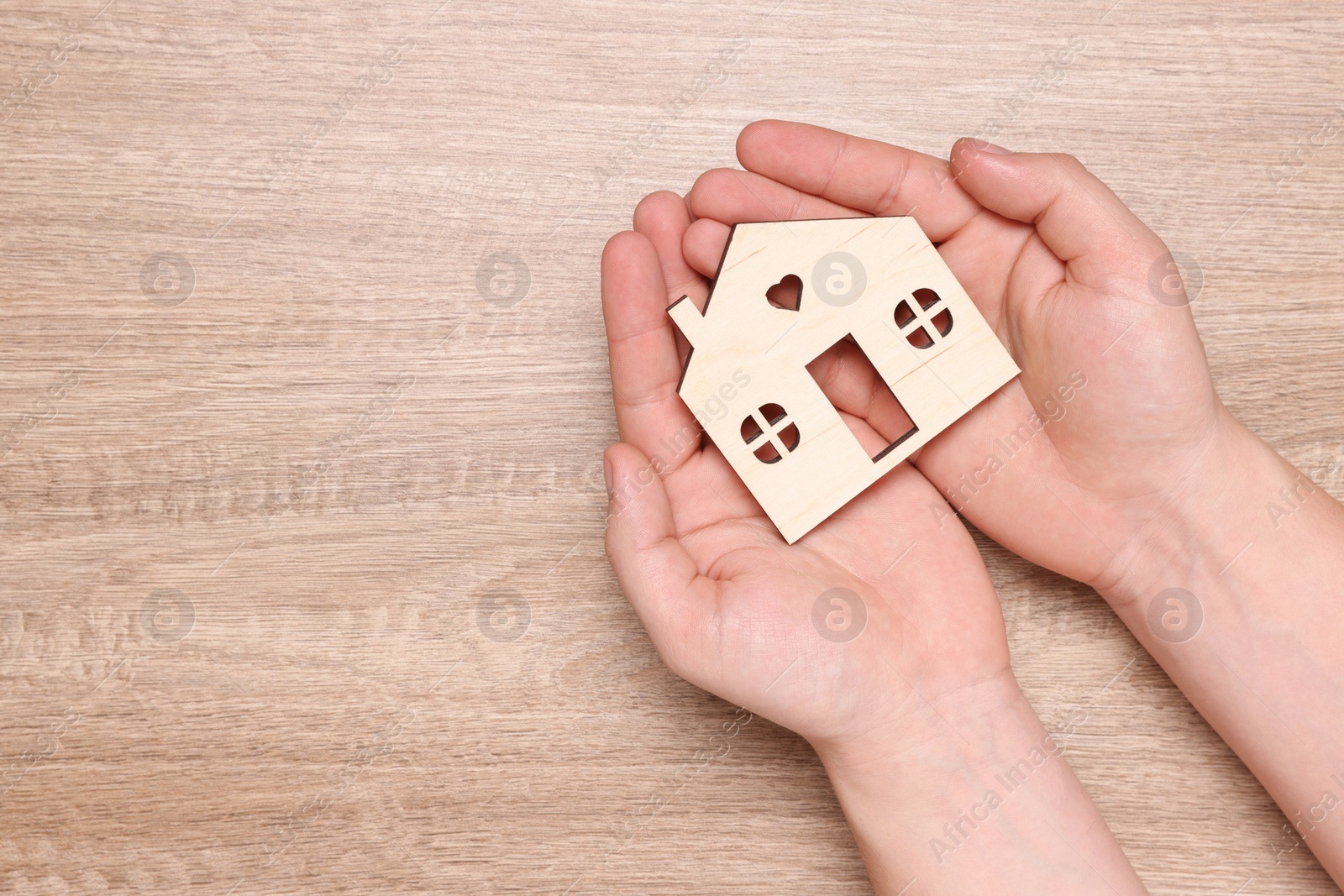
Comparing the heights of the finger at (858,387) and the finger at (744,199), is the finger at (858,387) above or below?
below

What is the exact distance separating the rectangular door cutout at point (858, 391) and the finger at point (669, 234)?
21cm

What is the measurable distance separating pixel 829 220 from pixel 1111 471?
53cm

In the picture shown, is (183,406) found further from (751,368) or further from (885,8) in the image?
(885,8)

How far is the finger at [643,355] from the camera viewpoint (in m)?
1.23

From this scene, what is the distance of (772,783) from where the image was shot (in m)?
1.40

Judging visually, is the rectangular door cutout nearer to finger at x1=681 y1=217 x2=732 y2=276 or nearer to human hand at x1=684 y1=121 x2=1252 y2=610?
human hand at x1=684 y1=121 x2=1252 y2=610

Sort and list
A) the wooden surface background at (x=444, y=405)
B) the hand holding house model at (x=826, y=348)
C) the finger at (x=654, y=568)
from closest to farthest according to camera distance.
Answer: the finger at (x=654, y=568) → the hand holding house model at (x=826, y=348) → the wooden surface background at (x=444, y=405)

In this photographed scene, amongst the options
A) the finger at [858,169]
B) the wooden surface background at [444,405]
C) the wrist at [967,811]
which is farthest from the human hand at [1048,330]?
the wrist at [967,811]

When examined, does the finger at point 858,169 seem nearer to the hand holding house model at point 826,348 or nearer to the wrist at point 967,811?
the hand holding house model at point 826,348

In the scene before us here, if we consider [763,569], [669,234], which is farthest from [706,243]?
[763,569]

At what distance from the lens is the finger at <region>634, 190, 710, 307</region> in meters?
1.31

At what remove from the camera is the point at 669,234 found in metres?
1.31

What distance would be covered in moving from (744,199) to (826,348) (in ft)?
0.80

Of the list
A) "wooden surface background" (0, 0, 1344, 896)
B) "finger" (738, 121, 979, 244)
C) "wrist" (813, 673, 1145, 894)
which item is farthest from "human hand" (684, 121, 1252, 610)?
"wrist" (813, 673, 1145, 894)
